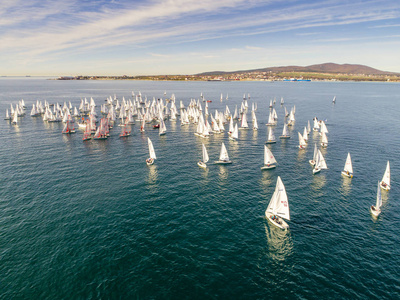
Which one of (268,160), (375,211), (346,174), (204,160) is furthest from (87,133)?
(375,211)

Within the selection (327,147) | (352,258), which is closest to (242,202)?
(352,258)

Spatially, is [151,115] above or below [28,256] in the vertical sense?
above

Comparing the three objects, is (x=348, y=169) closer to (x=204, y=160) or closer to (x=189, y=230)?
(x=204, y=160)

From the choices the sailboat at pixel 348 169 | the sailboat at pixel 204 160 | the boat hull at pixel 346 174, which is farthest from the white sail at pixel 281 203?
the boat hull at pixel 346 174

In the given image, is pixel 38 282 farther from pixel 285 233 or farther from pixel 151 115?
pixel 151 115

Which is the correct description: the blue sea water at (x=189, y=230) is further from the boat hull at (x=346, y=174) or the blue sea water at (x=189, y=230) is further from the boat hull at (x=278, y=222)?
the boat hull at (x=346, y=174)
